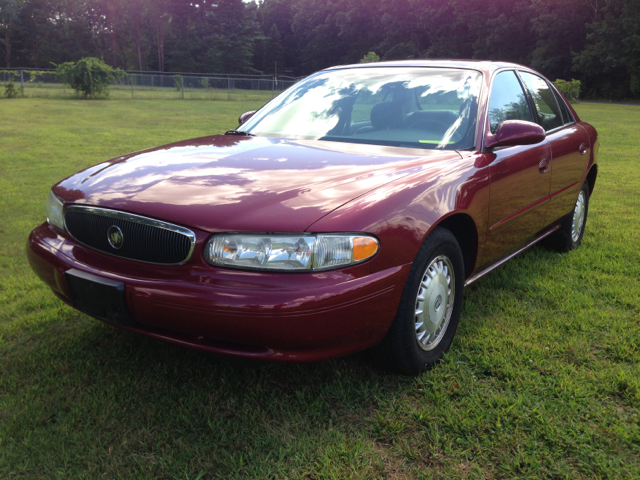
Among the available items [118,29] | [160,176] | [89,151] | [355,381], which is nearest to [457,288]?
[355,381]

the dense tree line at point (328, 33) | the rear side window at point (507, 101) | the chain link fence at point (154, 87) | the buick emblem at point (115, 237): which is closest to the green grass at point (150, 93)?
the chain link fence at point (154, 87)

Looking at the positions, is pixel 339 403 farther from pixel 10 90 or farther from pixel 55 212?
pixel 10 90

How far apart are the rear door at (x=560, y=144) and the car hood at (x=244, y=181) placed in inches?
52.4

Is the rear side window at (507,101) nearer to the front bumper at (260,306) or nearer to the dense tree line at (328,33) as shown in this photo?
the front bumper at (260,306)

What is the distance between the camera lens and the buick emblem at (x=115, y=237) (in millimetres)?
2133

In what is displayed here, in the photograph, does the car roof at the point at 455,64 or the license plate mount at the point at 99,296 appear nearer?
the license plate mount at the point at 99,296

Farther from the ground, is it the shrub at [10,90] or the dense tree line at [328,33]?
the dense tree line at [328,33]

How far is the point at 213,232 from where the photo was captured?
196 centimetres

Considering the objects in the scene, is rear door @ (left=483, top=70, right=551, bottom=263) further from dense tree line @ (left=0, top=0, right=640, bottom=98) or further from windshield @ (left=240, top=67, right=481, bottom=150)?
dense tree line @ (left=0, top=0, right=640, bottom=98)

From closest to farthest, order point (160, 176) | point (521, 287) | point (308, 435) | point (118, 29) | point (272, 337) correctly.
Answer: point (272, 337) → point (308, 435) → point (160, 176) → point (521, 287) → point (118, 29)

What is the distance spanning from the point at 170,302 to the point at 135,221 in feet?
1.27

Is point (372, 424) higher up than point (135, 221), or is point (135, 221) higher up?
point (135, 221)

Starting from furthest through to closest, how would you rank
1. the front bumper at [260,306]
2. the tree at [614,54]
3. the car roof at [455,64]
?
the tree at [614,54]
the car roof at [455,64]
the front bumper at [260,306]

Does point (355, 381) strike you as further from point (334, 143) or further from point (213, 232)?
point (334, 143)
